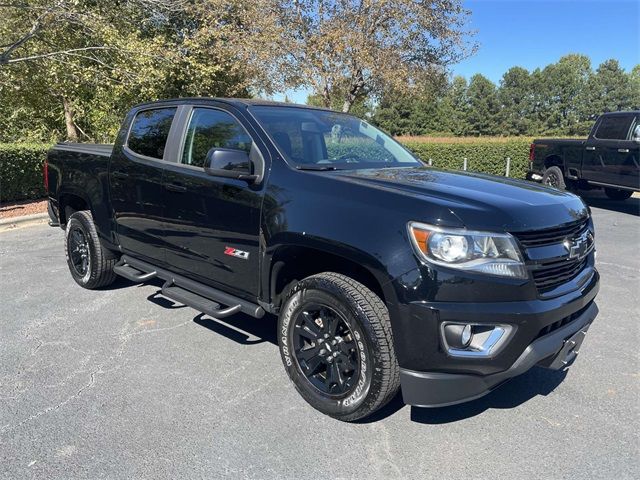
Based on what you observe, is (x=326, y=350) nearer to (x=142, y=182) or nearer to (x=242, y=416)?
(x=242, y=416)

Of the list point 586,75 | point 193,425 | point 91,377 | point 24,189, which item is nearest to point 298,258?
point 193,425

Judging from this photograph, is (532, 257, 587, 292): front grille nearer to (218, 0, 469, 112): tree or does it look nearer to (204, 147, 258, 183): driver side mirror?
(204, 147, 258, 183): driver side mirror

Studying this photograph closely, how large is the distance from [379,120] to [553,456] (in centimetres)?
7257

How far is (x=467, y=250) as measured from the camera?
2396 millimetres

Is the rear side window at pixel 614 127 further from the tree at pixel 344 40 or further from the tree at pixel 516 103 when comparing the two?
the tree at pixel 516 103

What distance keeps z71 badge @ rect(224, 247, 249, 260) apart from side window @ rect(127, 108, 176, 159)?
119 cm

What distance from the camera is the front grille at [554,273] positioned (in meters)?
2.53

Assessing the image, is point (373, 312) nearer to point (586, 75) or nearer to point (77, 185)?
point (77, 185)

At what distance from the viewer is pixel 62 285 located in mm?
5422

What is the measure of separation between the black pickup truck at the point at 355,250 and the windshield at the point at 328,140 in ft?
0.06

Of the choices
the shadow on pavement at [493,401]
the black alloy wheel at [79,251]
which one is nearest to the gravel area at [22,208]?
the black alloy wheel at [79,251]

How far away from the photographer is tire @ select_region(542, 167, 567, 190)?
1140cm

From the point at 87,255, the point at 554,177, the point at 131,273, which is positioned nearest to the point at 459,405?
the point at 131,273

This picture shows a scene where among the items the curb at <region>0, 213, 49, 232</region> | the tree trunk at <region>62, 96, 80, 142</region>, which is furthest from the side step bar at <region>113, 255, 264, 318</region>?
the tree trunk at <region>62, 96, 80, 142</region>
